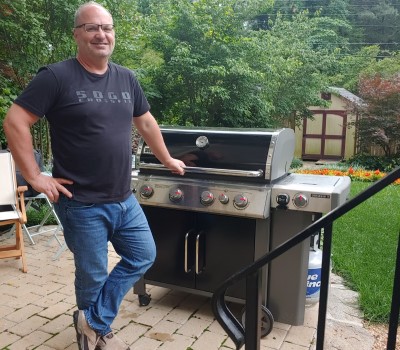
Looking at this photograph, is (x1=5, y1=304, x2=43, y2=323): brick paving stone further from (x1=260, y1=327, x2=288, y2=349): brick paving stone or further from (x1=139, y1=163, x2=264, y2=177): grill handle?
(x1=260, y1=327, x2=288, y2=349): brick paving stone

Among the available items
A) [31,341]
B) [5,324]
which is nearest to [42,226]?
[5,324]

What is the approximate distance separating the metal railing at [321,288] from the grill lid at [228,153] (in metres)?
1.17

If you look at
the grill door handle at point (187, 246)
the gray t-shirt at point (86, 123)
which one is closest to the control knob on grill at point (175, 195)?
the grill door handle at point (187, 246)

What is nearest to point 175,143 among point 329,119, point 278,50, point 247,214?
point 247,214

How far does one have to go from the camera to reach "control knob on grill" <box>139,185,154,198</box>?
2.79 metres

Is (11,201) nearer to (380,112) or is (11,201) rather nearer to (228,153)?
(228,153)

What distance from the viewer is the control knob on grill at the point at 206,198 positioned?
8.48ft

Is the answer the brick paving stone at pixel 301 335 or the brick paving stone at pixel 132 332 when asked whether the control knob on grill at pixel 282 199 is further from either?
the brick paving stone at pixel 132 332

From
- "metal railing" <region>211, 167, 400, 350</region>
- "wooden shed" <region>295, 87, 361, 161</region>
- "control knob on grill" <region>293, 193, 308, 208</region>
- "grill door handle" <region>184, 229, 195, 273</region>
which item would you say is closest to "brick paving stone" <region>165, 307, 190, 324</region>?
"grill door handle" <region>184, 229, 195, 273</region>

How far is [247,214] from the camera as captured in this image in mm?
2494

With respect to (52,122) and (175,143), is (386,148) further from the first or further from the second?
(52,122)

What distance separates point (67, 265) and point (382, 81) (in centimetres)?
1181

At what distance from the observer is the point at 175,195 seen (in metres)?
2.69

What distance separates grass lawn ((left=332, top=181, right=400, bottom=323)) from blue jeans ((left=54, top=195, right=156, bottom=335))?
1735 millimetres
